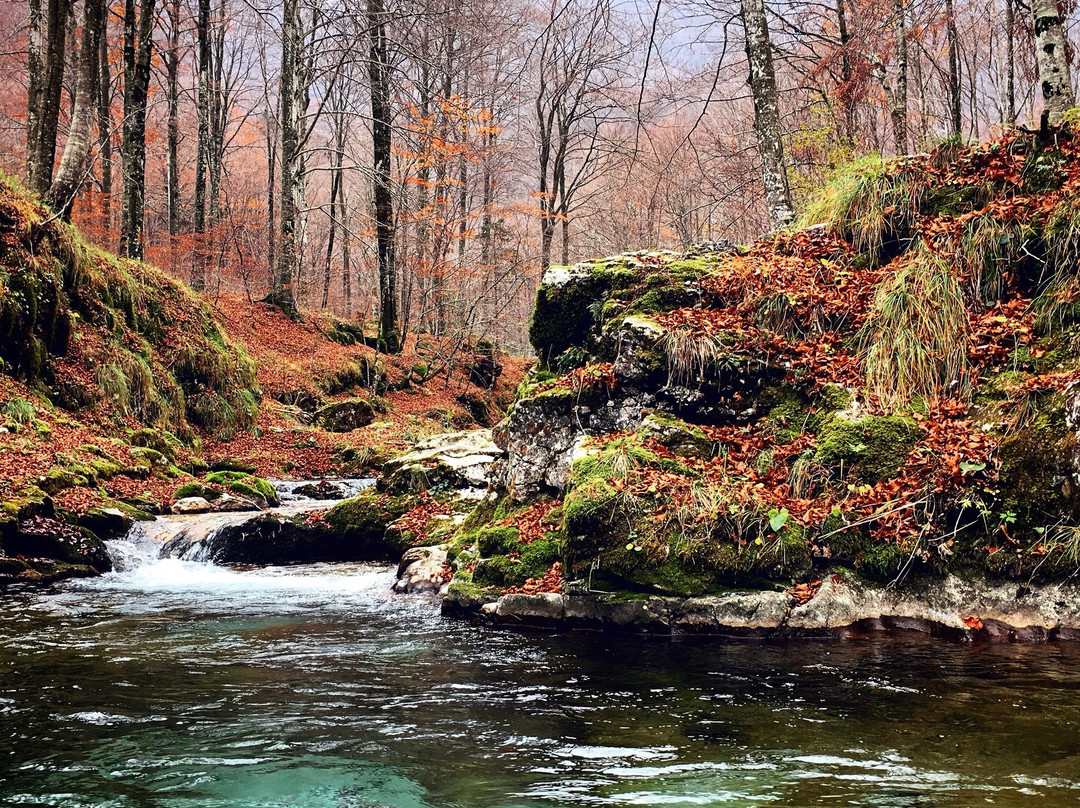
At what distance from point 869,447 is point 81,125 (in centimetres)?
1352

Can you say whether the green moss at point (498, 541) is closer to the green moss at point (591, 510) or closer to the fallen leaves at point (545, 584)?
the fallen leaves at point (545, 584)

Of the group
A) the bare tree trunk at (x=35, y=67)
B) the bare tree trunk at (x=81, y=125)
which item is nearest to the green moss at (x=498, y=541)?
the bare tree trunk at (x=81, y=125)

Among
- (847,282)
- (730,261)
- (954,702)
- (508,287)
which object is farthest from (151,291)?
(954,702)

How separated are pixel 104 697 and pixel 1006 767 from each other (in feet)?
15.0

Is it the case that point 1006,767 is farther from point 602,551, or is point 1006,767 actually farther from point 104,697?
point 104,697

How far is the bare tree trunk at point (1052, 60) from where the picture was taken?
7039 millimetres

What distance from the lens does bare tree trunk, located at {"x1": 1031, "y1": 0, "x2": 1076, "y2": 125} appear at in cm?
704

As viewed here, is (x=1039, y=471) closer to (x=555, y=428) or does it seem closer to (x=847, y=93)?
(x=555, y=428)

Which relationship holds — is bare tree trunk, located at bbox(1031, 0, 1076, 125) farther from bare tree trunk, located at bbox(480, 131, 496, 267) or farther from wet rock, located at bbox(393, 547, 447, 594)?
bare tree trunk, located at bbox(480, 131, 496, 267)

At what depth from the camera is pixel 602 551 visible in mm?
5863

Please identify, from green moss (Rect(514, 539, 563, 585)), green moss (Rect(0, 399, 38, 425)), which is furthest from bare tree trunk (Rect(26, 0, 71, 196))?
green moss (Rect(514, 539, 563, 585))

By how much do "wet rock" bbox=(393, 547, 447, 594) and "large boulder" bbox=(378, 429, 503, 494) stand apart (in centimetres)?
208

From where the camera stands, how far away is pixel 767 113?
9789 millimetres

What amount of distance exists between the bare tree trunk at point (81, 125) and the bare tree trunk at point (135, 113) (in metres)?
3.09
